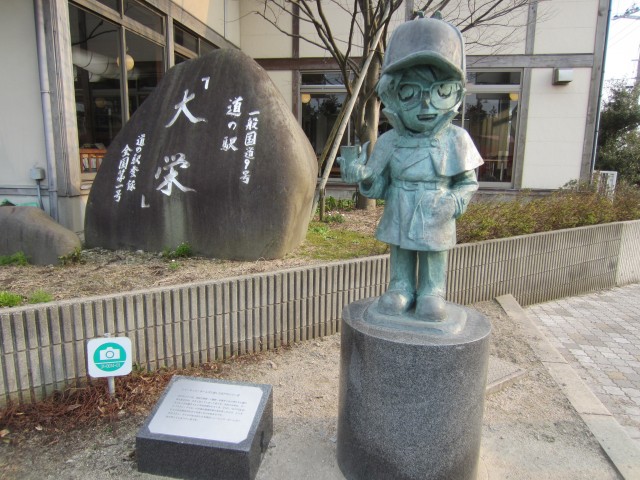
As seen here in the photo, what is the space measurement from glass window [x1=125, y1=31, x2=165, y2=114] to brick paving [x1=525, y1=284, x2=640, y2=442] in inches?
322

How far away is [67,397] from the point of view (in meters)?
3.26

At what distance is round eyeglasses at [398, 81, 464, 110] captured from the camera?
256 cm

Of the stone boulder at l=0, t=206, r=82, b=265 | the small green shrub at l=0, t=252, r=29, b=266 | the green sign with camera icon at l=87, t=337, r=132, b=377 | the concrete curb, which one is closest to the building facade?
the stone boulder at l=0, t=206, r=82, b=265

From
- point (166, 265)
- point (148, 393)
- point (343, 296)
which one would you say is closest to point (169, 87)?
point (166, 265)

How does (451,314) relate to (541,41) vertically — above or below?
below

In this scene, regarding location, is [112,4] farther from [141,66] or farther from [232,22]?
[232,22]

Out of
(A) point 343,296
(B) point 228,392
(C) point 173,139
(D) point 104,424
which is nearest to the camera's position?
(B) point 228,392

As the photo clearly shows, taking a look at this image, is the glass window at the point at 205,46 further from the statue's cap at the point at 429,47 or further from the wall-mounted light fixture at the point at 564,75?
the statue's cap at the point at 429,47

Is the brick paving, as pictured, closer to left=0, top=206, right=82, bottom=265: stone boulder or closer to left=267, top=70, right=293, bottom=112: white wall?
left=0, top=206, right=82, bottom=265: stone boulder

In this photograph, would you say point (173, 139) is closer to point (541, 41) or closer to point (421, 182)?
point (421, 182)

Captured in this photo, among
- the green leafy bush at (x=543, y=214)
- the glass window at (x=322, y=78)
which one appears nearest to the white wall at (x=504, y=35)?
the glass window at (x=322, y=78)

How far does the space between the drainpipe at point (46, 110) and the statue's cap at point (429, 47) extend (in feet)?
19.1

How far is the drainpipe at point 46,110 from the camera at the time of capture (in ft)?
20.6

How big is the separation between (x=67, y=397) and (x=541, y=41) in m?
13.1
